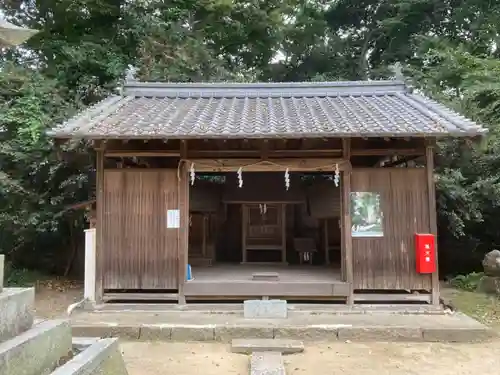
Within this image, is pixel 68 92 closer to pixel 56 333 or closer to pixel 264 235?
pixel 264 235

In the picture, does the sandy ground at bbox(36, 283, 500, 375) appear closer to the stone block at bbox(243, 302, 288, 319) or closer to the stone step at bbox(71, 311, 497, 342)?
the stone step at bbox(71, 311, 497, 342)

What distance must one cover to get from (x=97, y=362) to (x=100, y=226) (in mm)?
4135

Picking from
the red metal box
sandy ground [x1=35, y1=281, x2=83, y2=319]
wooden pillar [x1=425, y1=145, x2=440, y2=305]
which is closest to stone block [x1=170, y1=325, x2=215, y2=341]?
sandy ground [x1=35, y1=281, x2=83, y2=319]

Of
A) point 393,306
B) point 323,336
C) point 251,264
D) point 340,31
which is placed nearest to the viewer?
point 323,336

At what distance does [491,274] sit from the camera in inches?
366

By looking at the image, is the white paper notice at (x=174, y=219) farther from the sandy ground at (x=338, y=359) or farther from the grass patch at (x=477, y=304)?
the grass patch at (x=477, y=304)

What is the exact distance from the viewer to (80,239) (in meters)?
12.2

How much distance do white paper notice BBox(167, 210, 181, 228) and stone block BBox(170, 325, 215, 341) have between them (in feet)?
6.12

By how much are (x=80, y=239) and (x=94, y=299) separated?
505 centimetres

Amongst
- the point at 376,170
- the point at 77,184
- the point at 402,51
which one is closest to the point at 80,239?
the point at 77,184

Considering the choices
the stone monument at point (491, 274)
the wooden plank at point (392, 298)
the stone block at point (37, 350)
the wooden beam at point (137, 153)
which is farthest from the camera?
the stone monument at point (491, 274)

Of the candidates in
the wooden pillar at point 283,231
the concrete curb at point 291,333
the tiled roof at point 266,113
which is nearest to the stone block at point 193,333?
the concrete curb at point 291,333

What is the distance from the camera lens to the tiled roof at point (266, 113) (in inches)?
275

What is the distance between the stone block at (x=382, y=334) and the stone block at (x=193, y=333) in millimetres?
2005
